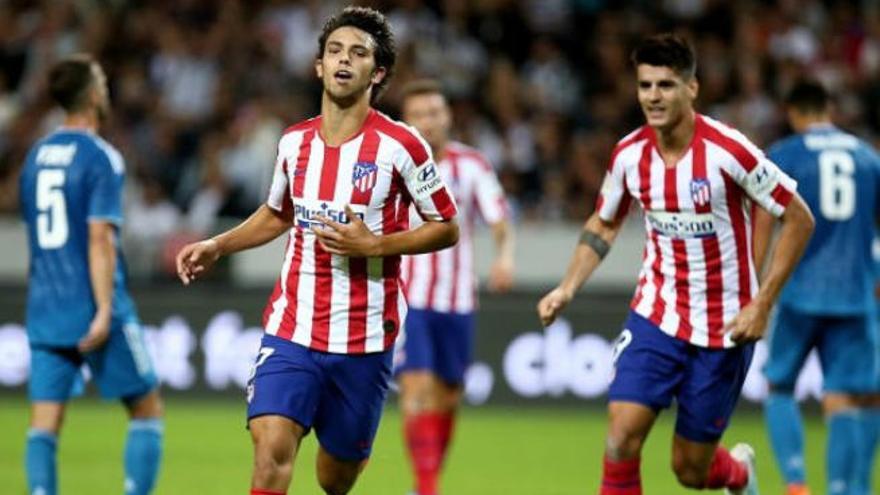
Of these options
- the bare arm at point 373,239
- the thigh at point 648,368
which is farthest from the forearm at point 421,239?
the thigh at point 648,368

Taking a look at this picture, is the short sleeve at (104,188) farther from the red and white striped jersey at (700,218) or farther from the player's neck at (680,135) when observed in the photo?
the player's neck at (680,135)

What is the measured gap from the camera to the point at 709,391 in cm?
706

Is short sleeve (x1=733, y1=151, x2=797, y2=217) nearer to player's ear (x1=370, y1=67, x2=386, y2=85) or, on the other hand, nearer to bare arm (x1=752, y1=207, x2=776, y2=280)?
bare arm (x1=752, y1=207, x2=776, y2=280)

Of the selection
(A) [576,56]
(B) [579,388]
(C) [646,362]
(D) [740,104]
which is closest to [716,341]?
(C) [646,362]

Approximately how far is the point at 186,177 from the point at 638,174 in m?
8.92

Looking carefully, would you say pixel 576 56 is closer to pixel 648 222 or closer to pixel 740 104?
pixel 740 104

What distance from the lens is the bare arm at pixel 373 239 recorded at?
604 centimetres

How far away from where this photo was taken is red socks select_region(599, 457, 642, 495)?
22.4 feet

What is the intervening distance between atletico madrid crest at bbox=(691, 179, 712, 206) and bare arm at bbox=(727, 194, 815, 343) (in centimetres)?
31

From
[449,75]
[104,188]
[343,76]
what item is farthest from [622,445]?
[449,75]

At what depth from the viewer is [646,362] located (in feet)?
23.0

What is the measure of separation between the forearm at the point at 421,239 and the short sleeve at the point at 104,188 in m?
2.08

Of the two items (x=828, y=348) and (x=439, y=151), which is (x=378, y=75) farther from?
(x=828, y=348)

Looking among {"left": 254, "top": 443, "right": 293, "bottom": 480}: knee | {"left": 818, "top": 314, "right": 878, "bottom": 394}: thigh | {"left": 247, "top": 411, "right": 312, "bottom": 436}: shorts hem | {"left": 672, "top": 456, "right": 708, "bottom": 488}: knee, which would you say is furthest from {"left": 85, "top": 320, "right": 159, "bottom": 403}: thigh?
{"left": 818, "top": 314, "right": 878, "bottom": 394}: thigh
